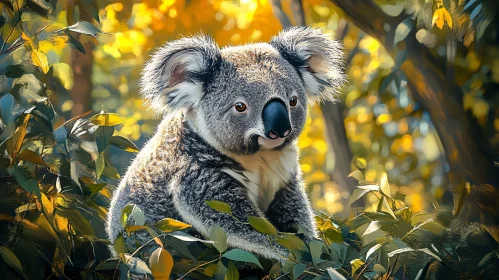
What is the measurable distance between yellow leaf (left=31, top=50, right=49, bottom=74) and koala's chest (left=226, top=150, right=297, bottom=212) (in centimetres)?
69

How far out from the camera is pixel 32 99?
183 cm

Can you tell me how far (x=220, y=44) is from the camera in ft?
7.22

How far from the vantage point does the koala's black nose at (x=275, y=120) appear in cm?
182

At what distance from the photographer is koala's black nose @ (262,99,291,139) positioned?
71.5 inches

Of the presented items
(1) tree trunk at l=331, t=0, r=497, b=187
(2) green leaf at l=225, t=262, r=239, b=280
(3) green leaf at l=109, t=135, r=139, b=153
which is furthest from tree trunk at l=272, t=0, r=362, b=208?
(2) green leaf at l=225, t=262, r=239, b=280

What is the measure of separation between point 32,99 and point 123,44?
800mm

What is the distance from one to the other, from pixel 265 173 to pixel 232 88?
0.34 metres

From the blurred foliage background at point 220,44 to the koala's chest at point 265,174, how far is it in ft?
0.83

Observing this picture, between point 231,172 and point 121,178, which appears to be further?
point 121,178

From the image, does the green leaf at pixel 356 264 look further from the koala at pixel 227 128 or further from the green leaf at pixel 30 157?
the green leaf at pixel 30 157

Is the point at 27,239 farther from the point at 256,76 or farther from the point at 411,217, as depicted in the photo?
the point at 411,217

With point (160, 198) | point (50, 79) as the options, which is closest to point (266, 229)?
point (160, 198)

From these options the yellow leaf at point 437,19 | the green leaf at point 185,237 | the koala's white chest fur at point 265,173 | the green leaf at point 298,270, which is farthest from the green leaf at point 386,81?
the green leaf at point 185,237

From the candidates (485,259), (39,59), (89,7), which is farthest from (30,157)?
(485,259)
